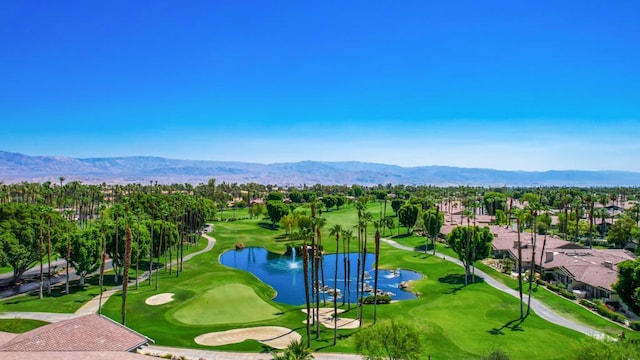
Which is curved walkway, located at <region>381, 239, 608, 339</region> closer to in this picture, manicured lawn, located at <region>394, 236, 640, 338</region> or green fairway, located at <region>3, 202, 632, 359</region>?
manicured lawn, located at <region>394, 236, 640, 338</region>

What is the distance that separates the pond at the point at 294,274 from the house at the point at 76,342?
1389 inches

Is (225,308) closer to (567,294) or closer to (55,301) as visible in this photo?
(55,301)

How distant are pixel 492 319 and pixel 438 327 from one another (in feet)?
34.7

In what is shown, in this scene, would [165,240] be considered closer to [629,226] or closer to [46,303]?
[46,303]

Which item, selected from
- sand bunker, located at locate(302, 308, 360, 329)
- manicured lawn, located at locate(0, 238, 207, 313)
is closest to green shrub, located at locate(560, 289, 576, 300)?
sand bunker, located at locate(302, 308, 360, 329)

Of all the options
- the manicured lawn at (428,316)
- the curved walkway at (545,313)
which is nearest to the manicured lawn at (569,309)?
the curved walkway at (545,313)

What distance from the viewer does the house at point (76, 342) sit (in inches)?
1438

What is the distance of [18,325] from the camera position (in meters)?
51.9

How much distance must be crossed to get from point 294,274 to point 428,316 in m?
41.1

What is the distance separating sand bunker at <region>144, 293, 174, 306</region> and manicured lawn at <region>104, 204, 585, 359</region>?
46.3 inches

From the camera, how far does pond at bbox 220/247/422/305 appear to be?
80450mm

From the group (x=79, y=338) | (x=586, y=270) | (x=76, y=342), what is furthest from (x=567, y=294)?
(x=76, y=342)

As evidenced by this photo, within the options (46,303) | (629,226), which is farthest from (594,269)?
(46,303)

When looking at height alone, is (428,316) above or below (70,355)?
below
